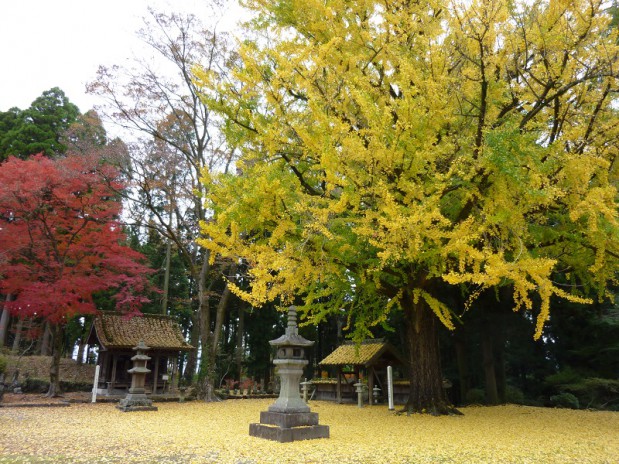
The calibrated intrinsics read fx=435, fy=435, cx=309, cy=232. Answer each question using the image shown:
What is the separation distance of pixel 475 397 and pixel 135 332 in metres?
11.8

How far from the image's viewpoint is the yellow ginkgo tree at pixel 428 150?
5.91m

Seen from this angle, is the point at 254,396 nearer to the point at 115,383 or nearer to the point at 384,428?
the point at 115,383

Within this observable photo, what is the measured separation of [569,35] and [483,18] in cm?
133

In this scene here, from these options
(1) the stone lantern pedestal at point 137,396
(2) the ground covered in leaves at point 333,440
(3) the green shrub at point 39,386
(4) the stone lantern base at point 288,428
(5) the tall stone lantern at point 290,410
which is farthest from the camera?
(3) the green shrub at point 39,386

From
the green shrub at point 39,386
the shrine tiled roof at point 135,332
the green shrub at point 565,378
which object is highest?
the shrine tiled roof at point 135,332

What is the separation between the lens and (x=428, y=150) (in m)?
6.23

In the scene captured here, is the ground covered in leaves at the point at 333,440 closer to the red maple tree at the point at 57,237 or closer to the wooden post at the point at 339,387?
the red maple tree at the point at 57,237

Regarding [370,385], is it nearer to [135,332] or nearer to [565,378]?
[565,378]

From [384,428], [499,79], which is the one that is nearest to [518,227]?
[499,79]

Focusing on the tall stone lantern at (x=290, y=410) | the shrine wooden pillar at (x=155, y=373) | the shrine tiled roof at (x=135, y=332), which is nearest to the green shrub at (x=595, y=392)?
the tall stone lantern at (x=290, y=410)

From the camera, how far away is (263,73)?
25.5 ft

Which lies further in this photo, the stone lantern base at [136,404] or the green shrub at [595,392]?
the green shrub at [595,392]

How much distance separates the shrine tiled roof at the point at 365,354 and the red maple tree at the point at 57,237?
746 centimetres

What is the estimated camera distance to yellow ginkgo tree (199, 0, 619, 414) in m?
5.91
